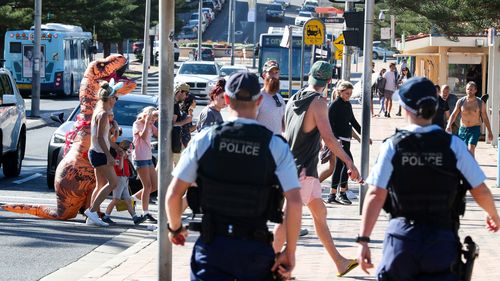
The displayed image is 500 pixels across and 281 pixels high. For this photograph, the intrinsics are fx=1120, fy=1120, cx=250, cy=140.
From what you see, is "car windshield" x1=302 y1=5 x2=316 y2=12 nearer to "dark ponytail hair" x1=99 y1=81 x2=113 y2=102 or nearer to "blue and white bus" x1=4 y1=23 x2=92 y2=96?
"blue and white bus" x1=4 y1=23 x2=92 y2=96

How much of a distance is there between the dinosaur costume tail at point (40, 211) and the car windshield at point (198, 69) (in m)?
32.3

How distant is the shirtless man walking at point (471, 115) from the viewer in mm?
19094

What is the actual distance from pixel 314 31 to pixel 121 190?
1400 centimetres

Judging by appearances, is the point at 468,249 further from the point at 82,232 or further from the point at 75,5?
the point at 75,5

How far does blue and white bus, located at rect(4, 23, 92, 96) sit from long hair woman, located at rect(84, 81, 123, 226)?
106ft

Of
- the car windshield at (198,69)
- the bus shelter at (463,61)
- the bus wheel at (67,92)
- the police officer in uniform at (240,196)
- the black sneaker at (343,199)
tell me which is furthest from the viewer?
the bus wheel at (67,92)

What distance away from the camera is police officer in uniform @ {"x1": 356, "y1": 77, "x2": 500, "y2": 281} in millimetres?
6098

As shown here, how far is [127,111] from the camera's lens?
58.7 ft

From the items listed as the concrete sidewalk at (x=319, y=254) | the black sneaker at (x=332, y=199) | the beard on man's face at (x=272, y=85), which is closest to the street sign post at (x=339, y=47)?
the black sneaker at (x=332, y=199)

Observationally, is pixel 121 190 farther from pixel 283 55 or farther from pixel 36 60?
pixel 283 55

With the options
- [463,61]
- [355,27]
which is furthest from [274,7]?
[355,27]

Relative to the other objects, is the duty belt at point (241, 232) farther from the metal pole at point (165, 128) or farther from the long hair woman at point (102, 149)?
the long hair woman at point (102, 149)

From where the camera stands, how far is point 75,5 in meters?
55.9

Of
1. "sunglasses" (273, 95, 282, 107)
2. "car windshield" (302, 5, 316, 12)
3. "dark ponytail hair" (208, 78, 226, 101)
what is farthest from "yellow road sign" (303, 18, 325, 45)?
"car windshield" (302, 5, 316, 12)
